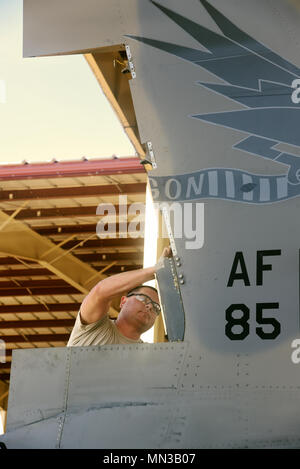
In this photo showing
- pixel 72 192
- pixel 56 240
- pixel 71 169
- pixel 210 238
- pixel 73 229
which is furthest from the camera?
pixel 56 240

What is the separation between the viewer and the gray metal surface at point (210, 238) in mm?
4180

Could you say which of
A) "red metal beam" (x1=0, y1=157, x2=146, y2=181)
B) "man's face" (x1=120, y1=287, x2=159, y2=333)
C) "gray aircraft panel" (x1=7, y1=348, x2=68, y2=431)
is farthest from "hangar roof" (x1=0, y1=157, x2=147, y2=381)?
"gray aircraft panel" (x1=7, y1=348, x2=68, y2=431)

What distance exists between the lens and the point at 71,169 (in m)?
13.4

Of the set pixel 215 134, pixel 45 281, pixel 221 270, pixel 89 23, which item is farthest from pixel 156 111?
pixel 45 281

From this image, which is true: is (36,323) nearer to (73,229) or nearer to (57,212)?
(73,229)

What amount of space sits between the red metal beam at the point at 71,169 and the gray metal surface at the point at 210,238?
779cm

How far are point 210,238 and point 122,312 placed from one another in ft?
4.56

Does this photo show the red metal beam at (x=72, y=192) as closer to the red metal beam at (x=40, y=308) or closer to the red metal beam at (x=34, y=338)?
the red metal beam at (x=40, y=308)

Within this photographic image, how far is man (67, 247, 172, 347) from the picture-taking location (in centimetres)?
479

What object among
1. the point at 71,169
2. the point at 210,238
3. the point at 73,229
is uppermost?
the point at 71,169

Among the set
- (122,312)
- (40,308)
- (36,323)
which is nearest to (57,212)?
(40,308)

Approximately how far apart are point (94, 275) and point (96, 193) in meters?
4.53

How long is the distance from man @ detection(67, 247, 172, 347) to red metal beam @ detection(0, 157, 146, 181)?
7.28 meters

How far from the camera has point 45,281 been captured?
1958cm
